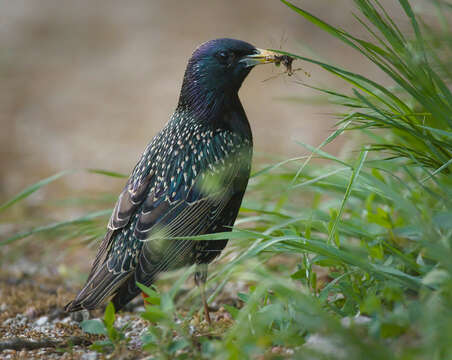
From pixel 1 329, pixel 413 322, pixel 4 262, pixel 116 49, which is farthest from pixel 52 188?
pixel 413 322

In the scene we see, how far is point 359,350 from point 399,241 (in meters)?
1.43

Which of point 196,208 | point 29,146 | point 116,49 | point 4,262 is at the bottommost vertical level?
point 4,262

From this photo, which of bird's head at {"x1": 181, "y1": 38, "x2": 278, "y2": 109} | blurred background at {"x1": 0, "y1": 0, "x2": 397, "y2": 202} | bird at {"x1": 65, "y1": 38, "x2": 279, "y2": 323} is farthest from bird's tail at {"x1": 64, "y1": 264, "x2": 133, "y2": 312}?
blurred background at {"x1": 0, "y1": 0, "x2": 397, "y2": 202}

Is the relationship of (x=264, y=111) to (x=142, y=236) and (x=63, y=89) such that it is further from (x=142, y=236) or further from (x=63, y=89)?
(x=142, y=236)

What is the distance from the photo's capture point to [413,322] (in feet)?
5.95

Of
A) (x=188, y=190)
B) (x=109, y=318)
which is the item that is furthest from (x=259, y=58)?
(x=109, y=318)

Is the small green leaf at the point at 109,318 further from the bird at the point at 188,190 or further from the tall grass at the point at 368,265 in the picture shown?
the bird at the point at 188,190

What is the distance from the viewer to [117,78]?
823 centimetres

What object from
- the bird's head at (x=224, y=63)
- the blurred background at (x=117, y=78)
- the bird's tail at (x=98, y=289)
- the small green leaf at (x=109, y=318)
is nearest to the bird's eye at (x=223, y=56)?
the bird's head at (x=224, y=63)

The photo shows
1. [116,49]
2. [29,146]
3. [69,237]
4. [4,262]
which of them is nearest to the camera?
[69,237]

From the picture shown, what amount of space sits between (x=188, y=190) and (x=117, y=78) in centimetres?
588

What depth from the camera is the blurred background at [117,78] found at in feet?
20.6

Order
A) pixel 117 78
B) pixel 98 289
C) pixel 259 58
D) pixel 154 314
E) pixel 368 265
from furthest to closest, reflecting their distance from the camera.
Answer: pixel 117 78
pixel 259 58
pixel 98 289
pixel 368 265
pixel 154 314

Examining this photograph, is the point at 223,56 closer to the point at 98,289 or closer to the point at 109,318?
the point at 98,289
